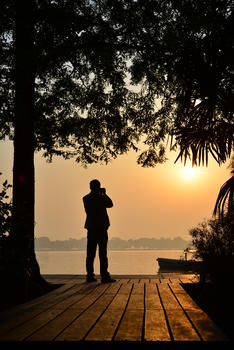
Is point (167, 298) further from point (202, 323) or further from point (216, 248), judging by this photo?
point (202, 323)

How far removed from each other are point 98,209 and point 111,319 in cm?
490

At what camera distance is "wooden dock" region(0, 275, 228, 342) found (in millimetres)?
3561

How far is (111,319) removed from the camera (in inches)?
171

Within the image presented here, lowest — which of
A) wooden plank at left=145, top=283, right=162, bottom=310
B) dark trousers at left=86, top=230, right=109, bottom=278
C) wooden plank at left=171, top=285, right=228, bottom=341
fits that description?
wooden plank at left=145, top=283, right=162, bottom=310

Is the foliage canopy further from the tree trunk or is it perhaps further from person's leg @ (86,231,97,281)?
person's leg @ (86,231,97,281)

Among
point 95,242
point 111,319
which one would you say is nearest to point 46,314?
point 111,319

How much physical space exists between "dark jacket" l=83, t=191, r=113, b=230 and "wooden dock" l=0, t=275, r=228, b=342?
2.70 metres

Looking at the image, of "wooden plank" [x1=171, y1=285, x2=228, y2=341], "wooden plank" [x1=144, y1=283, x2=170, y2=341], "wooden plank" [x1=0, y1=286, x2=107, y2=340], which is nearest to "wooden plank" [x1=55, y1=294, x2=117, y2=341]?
"wooden plank" [x1=0, y1=286, x2=107, y2=340]

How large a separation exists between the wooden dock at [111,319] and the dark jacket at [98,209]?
8.87 ft

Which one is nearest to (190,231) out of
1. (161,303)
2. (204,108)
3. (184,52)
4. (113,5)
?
(161,303)

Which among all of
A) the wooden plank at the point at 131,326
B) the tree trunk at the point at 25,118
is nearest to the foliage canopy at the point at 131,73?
the tree trunk at the point at 25,118

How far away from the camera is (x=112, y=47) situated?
32.3ft

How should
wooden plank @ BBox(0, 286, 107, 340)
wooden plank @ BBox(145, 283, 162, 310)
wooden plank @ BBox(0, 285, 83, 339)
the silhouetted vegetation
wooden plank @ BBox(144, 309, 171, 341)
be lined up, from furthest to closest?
the silhouetted vegetation < wooden plank @ BBox(145, 283, 162, 310) < wooden plank @ BBox(0, 285, 83, 339) < wooden plank @ BBox(0, 286, 107, 340) < wooden plank @ BBox(144, 309, 171, 341)

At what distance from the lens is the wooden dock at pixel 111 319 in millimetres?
3561
